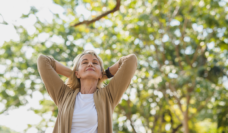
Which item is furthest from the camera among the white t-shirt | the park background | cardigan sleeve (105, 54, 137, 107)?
the park background

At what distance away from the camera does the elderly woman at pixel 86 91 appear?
1.87 meters

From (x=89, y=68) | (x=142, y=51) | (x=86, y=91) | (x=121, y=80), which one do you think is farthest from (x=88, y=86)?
(x=142, y=51)

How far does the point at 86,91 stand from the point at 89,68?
0.66 ft

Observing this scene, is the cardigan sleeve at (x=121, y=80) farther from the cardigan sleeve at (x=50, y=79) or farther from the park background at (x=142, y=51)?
the park background at (x=142, y=51)

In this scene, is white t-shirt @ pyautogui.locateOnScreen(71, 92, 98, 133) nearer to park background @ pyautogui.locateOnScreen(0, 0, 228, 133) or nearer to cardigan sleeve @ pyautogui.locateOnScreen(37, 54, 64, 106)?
cardigan sleeve @ pyautogui.locateOnScreen(37, 54, 64, 106)

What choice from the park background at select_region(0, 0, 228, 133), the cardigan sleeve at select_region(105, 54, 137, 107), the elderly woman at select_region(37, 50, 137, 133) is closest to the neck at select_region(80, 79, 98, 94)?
the elderly woman at select_region(37, 50, 137, 133)

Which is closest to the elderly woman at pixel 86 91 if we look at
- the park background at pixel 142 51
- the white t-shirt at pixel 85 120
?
the white t-shirt at pixel 85 120

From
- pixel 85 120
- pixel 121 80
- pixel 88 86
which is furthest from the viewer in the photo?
pixel 88 86

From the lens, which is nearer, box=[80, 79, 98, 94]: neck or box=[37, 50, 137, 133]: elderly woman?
box=[37, 50, 137, 133]: elderly woman

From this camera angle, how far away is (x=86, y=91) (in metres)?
2.11

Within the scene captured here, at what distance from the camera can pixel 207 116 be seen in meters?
11.2

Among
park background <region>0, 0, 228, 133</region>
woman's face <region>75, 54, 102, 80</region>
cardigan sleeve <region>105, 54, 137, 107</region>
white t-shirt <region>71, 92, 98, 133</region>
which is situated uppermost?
park background <region>0, 0, 228, 133</region>

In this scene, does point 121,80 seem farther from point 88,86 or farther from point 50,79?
point 50,79

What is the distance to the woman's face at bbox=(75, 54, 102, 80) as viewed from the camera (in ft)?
6.85
